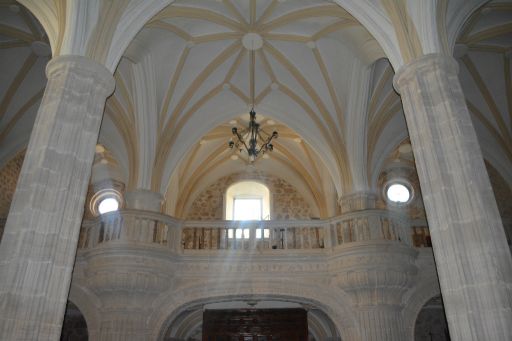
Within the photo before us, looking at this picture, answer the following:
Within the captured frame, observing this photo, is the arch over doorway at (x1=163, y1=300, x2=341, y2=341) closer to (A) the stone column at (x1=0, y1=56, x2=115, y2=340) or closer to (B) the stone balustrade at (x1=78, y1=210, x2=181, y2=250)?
(B) the stone balustrade at (x1=78, y1=210, x2=181, y2=250)

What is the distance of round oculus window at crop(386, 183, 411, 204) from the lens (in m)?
16.5

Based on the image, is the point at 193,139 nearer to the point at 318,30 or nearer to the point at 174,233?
the point at 174,233

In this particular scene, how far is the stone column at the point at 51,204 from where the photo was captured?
548 cm

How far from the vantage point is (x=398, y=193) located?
16.7m

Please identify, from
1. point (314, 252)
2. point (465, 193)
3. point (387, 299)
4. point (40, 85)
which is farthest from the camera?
point (40, 85)

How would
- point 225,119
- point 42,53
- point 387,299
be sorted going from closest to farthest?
1. point 387,299
2. point 42,53
3. point 225,119

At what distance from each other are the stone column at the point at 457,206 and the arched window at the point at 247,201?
1048cm

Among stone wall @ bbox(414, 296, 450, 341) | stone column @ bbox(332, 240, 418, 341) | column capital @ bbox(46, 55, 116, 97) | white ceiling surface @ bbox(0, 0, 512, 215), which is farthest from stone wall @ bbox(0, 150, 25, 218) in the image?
stone wall @ bbox(414, 296, 450, 341)

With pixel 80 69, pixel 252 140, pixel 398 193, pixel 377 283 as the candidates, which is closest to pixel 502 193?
pixel 398 193

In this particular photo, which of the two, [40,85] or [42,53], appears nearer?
[42,53]

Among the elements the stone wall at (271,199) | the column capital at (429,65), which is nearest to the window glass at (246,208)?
the stone wall at (271,199)

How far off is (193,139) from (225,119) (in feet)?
4.31

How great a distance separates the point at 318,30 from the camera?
12031 millimetres

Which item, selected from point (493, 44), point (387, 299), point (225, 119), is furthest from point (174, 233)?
point (493, 44)
